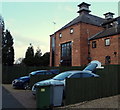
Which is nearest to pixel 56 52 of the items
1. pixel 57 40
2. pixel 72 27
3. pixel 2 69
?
pixel 57 40

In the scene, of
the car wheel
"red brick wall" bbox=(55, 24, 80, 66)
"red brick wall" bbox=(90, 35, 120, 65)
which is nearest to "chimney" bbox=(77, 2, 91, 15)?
"red brick wall" bbox=(55, 24, 80, 66)

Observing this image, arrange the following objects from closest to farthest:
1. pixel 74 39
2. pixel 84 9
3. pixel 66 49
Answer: pixel 74 39
pixel 66 49
pixel 84 9

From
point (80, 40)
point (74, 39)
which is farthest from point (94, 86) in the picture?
point (74, 39)

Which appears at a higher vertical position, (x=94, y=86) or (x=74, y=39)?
(x=74, y=39)

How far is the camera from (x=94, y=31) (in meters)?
35.8

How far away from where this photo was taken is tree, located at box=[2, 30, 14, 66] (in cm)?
3778

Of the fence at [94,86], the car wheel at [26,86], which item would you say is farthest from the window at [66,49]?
the fence at [94,86]

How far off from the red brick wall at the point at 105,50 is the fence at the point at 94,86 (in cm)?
1719

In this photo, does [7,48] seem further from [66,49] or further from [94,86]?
[94,86]

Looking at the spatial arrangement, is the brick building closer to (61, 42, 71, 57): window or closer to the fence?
(61, 42, 71, 57): window

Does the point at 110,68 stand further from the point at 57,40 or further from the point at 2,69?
the point at 57,40

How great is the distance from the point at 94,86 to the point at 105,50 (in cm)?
2083

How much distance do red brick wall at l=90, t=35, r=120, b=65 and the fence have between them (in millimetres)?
17187

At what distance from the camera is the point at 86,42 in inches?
1361
